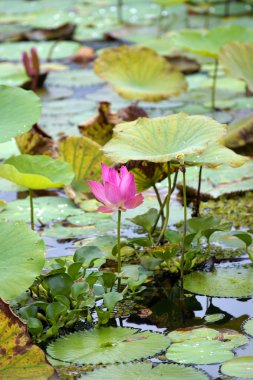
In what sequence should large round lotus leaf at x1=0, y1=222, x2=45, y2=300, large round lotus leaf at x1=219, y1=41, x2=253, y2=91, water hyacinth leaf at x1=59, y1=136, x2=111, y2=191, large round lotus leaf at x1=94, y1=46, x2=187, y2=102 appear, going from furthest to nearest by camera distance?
large round lotus leaf at x1=94, y1=46, x2=187, y2=102, large round lotus leaf at x1=219, y1=41, x2=253, y2=91, water hyacinth leaf at x1=59, y1=136, x2=111, y2=191, large round lotus leaf at x1=0, y1=222, x2=45, y2=300

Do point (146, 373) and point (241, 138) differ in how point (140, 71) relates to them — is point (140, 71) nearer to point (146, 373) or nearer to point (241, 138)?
point (241, 138)

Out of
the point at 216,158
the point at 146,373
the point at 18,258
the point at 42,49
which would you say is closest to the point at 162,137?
Answer: the point at 216,158

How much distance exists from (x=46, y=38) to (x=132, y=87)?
163cm

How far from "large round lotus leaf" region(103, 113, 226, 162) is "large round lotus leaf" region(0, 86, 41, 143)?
0.68 feet

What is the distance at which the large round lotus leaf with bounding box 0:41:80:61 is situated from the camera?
165 inches

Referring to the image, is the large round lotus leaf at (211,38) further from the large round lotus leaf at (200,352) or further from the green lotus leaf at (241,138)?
the large round lotus leaf at (200,352)

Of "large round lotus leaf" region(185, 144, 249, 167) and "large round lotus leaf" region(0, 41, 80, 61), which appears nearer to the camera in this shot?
"large round lotus leaf" region(185, 144, 249, 167)

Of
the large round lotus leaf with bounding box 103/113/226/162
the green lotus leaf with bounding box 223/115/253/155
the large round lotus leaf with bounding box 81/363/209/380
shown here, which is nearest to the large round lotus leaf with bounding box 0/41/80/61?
the green lotus leaf with bounding box 223/115/253/155

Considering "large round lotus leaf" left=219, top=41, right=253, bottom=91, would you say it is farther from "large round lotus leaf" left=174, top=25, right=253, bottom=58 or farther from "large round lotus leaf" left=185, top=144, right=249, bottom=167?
"large round lotus leaf" left=185, top=144, right=249, bottom=167

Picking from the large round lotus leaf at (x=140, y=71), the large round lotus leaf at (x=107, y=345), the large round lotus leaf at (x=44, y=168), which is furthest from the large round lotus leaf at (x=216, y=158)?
the large round lotus leaf at (x=140, y=71)

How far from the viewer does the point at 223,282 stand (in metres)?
1.77

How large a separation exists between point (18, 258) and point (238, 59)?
152 cm

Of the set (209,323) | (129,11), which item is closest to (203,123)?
(209,323)

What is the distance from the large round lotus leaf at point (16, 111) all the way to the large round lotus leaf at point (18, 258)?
1.05ft
